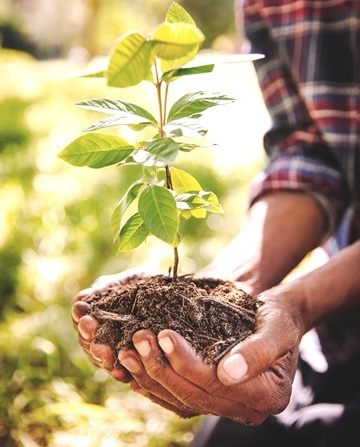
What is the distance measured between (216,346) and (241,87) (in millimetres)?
8674

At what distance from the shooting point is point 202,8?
25.8 meters

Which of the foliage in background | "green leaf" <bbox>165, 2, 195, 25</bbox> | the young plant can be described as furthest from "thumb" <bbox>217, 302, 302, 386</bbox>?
the foliage in background

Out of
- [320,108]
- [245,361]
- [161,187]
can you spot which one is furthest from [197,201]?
[320,108]

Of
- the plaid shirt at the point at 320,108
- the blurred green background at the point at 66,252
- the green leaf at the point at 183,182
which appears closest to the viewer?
the green leaf at the point at 183,182

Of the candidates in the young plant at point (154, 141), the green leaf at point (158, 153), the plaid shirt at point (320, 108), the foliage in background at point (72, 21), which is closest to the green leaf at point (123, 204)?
the young plant at point (154, 141)

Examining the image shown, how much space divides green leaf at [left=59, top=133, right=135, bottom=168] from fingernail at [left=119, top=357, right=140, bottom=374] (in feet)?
1.21

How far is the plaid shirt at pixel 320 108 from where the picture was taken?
1867 millimetres

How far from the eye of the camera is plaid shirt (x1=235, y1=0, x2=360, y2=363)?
6.13 ft

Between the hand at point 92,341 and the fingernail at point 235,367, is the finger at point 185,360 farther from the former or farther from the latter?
the hand at point 92,341

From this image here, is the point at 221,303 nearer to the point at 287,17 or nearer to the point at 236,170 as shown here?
the point at 287,17

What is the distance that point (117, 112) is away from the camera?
3.76 ft

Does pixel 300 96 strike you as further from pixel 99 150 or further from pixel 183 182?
pixel 99 150

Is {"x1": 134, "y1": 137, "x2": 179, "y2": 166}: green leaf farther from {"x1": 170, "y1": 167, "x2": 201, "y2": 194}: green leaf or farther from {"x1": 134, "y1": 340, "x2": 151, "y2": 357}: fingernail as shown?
{"x1": 134, "y1": 340, "x2": 151, "y2": 357}: fingernail

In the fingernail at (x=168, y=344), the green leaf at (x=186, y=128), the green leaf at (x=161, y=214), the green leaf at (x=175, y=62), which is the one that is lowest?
the fingernail at (x=168, y=344)
